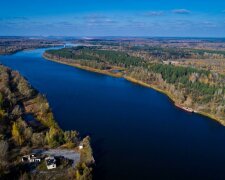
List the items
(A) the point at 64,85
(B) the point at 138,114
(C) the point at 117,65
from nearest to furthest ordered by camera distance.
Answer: (B) the point at 138,114, (A) the point at 64,85, (C) the point at 117,65

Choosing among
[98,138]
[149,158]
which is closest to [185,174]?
[149,158]

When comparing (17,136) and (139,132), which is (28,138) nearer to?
(17,136)

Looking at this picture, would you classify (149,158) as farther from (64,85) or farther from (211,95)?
(64,85)

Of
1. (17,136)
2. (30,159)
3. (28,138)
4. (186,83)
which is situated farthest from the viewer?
(186,83)

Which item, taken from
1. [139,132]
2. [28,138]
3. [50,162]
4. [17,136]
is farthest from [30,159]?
[139,132]

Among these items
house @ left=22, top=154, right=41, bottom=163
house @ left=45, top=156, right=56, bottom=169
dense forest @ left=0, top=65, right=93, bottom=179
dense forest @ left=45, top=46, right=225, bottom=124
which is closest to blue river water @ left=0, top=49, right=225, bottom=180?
Answer: dense forest @ left=0, top=65, right=93, bottom=179

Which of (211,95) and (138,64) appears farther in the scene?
(138,64)

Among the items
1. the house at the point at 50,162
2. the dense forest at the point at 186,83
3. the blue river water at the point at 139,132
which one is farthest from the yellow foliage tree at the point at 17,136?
the dense forest at the point at 186,83
